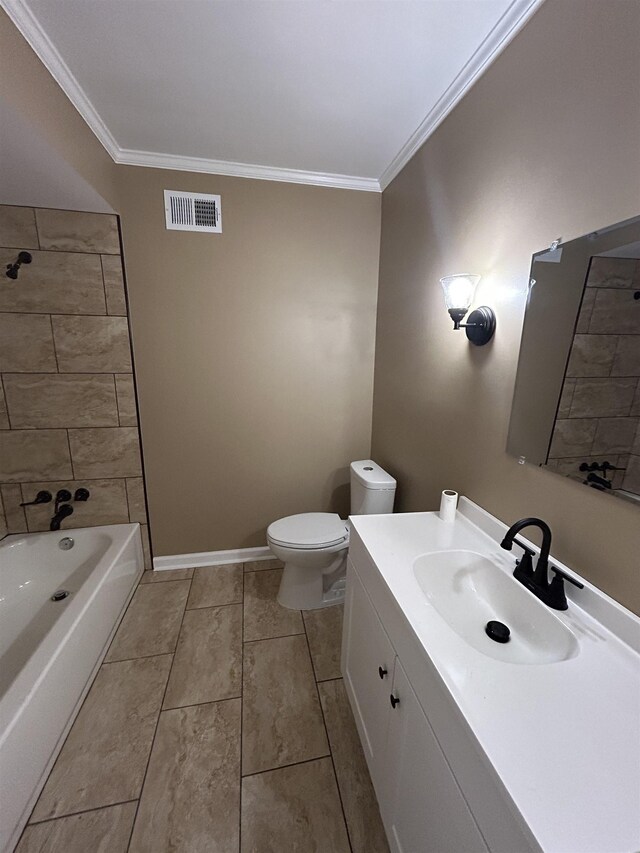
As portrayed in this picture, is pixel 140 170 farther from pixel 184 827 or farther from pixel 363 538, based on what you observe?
pixel 184 827

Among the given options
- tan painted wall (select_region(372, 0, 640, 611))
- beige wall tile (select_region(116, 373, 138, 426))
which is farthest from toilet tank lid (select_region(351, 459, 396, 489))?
beige wall tile (select_region(116, 373, 138, 426))

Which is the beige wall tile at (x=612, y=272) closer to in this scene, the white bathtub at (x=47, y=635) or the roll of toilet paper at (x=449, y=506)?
the roll of toilet paper at (x=449, y=506)

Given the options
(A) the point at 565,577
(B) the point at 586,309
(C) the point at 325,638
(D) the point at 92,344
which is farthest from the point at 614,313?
(D) the point at 92,344

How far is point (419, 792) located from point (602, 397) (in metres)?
1.07

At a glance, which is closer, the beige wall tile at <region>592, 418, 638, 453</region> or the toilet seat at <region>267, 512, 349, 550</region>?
the beige wall tile at <region>592, 418, 638, 453</region>

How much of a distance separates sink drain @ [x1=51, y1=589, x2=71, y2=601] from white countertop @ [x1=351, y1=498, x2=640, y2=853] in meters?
1.86

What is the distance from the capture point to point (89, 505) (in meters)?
2.15

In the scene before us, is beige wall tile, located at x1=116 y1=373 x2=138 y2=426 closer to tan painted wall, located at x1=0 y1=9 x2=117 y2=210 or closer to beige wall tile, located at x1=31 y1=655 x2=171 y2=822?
tan painted wall, located at x1=0 y1=9 x2=117 y2=210

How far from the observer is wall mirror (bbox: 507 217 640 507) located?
0.83m

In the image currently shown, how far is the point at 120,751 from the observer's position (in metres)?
1.30

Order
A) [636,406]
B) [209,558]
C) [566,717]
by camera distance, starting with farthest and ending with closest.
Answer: [209,558], [636,406], [566,717]

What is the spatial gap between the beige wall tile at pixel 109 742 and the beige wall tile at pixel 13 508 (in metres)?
1.03

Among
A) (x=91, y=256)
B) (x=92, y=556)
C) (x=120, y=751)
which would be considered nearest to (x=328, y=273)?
(x=91, y=256)

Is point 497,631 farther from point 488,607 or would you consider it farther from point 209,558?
point 209,558
